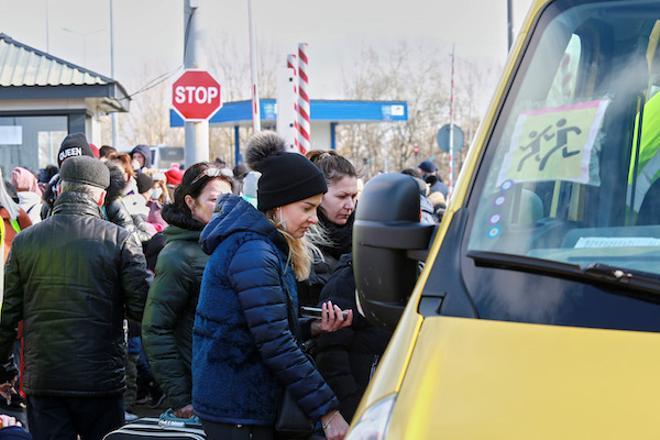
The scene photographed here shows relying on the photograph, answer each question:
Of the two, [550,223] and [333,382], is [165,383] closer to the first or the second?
[333,382]

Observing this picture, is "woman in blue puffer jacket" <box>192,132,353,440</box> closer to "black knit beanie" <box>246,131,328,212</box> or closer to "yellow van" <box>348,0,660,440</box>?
"black knit beanie" <box>246,131,328,212</box>

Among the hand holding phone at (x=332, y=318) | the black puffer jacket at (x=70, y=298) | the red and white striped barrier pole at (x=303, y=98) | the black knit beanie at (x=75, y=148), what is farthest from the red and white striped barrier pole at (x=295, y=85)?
the hand holding phone at (x=332, y=318)

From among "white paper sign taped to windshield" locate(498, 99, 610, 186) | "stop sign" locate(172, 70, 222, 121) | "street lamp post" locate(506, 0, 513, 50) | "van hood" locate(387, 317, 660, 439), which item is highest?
"street lamp post" locate(506, 0, 513, 50)

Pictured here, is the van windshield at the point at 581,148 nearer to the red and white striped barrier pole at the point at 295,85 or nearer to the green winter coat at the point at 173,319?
the green winter coat at the point at 173,319

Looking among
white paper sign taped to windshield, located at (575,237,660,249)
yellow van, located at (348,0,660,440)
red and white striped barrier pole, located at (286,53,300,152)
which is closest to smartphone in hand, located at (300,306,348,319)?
yellow van, located at (348,0,660,440)

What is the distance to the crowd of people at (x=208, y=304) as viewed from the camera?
3785mm

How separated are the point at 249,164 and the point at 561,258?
2.24 meters

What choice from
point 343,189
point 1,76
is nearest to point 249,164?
point 343,189

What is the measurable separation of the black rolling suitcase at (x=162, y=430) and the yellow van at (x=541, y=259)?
1725 millimetres

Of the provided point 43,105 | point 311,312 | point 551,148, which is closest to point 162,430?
point 311,312

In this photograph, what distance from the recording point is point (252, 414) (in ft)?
12.5

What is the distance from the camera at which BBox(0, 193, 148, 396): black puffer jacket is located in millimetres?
5031

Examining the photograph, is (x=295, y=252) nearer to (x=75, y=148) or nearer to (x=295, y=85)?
(x=75, y=148)

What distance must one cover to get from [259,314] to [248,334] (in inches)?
5.8
